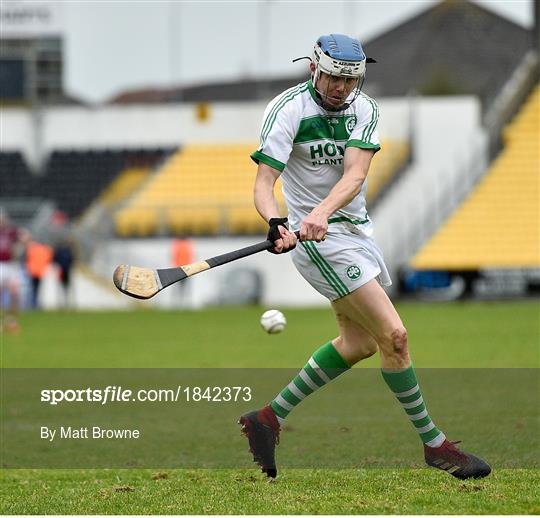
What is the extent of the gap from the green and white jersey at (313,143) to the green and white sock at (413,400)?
Answer: 0.77 m

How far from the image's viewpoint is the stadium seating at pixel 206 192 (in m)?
31.6

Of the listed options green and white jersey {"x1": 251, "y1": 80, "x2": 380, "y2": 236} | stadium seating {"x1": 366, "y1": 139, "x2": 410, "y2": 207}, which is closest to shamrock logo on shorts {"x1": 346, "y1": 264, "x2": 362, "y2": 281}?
green and white jersey {"x1": 251, "y1": 80, "x2": 380, "y2": 236}

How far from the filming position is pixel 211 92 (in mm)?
52312

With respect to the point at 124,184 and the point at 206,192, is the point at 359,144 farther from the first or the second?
the point at 124,184

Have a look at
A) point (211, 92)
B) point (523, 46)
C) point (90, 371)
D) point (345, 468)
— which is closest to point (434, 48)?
point (523, 46)

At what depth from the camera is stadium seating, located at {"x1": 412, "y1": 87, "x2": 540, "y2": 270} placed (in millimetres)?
28328

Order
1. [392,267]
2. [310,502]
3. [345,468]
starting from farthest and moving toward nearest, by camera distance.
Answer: [392,267], [345,468], [310,502]

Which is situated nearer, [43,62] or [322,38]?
[322,38]

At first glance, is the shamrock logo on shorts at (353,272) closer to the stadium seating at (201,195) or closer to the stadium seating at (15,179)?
the stadium seating at (201,195)

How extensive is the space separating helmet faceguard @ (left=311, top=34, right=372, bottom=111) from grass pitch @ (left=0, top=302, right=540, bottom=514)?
193 centimetres

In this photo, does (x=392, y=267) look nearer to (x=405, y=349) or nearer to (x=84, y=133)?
(x=84, y=133)

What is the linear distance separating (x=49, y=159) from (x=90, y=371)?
22.1 meters

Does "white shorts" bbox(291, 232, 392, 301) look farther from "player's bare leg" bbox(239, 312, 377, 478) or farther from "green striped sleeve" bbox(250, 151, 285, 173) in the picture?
"green striped sleeve" bbox(250, 151, 285, 173)

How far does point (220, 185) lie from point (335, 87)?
2693cm
